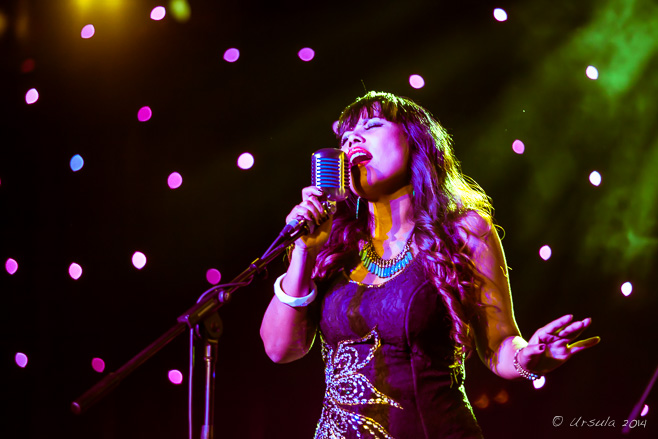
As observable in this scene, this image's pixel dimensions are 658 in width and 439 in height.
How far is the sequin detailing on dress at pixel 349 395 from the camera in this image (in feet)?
5.04

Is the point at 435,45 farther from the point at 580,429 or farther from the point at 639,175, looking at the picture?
the point at 580,429

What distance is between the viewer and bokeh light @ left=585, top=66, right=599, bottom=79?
2.61m

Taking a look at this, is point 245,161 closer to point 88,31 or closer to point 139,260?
point 139,260

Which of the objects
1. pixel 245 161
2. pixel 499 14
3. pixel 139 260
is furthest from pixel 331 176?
pixel 499 14

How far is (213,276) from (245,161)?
43cm

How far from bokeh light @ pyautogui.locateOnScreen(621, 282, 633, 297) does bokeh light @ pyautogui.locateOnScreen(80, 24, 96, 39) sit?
245cm

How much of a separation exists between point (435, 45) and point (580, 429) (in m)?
1.70

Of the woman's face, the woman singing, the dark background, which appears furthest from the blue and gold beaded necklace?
the dark background

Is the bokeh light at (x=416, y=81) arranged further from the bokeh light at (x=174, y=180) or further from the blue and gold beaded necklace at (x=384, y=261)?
the bokeh light at (x=174, y=180)

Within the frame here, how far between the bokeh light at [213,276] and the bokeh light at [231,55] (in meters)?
0.77

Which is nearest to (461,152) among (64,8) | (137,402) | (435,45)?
(435,45)

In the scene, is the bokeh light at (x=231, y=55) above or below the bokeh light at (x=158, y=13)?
below

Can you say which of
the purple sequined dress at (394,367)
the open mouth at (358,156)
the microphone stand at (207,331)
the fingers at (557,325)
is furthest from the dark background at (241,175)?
the fingers at (557,325)

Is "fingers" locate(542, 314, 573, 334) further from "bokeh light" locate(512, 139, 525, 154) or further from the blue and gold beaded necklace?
"bokeh light" locate(512, 139, 525, 154)
